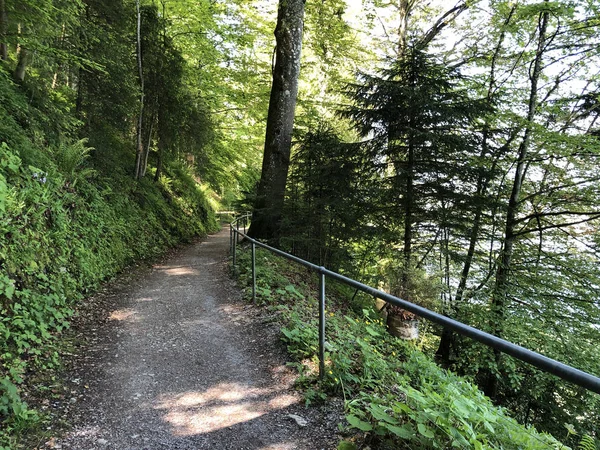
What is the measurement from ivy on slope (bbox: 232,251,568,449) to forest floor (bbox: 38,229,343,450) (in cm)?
23

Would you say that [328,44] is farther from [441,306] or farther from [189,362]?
[189,362]

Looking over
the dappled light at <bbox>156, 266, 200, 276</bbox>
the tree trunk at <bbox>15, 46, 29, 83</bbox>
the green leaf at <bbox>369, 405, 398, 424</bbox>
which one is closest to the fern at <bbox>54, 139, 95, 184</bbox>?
the tree trunk at <bbox>15, 46, 29, 83</bbox>

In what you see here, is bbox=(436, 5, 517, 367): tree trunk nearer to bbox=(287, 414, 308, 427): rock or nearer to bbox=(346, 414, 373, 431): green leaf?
bbox=(287, 414, 308, 427): rock

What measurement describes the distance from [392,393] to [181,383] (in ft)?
6.68

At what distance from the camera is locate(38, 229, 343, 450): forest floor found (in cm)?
269

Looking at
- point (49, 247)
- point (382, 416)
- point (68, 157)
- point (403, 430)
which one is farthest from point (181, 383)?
point (68, 157)

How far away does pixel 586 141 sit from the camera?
622 centimetres

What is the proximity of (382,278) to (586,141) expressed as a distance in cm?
504

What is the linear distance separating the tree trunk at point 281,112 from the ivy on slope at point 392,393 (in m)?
4.44

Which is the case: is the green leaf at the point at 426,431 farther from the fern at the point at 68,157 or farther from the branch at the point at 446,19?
the branch at the point at 446,19

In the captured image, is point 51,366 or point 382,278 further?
point 382,278

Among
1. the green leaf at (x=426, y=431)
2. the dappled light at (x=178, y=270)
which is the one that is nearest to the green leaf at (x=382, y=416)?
the green leaf at (x=426, y=431)

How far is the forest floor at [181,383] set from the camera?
2.69m

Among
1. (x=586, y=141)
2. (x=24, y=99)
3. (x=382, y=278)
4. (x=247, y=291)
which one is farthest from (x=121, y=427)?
(x=586, y=141)
